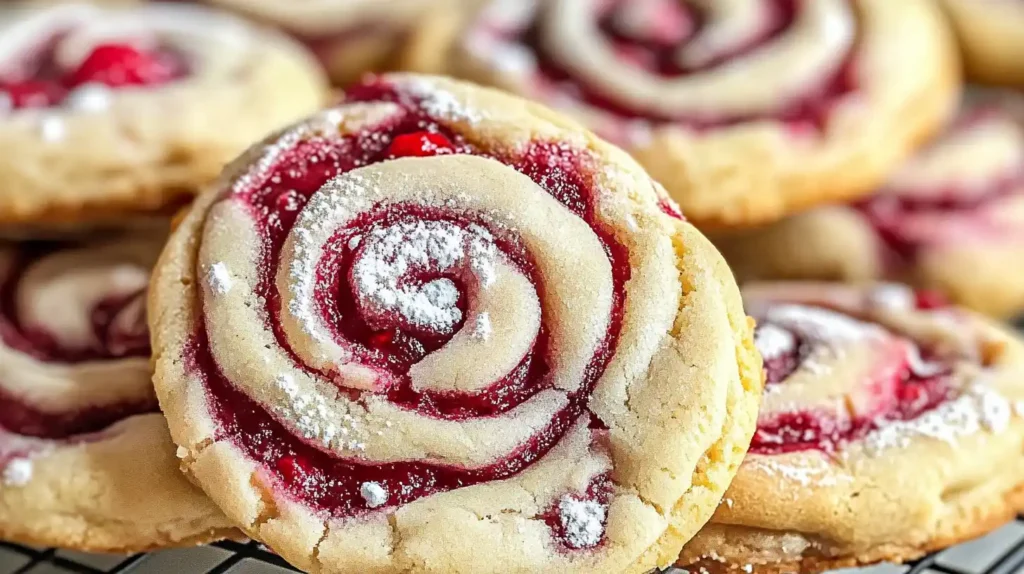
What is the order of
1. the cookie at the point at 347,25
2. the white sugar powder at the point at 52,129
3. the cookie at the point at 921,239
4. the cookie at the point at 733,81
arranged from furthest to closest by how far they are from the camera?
1. the cookie at the point at 347,25
2. the cookie at the point at 921,239
3. the cookie at the point at 733,81
4. the white sugar powder at the point at 52,129

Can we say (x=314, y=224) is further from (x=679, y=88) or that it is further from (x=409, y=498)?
(x=679, y=88)

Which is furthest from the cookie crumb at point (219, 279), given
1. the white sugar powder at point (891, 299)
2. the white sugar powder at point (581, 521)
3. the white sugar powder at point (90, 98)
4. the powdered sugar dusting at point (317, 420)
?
the white sugar powder at point (891, 299)

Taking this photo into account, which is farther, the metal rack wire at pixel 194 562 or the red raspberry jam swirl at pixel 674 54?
the red raspberry jam swirl at pixel 674 54

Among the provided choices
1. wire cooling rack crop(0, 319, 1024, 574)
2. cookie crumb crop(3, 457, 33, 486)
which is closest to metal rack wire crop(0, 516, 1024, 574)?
wire cooling rack crop(0, 319, 1024, 574)

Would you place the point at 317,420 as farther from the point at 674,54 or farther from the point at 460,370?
the point at 674,54

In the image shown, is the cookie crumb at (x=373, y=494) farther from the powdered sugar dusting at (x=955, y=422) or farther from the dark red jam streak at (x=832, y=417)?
the powdered sugar dusting at (x=955, y=422)

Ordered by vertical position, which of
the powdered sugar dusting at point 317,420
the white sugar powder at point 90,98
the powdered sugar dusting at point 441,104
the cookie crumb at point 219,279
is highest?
the powdered sugar dusting at point 441,104
